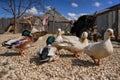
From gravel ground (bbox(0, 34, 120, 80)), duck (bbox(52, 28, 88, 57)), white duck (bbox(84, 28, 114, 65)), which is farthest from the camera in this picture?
duck (bbox(52, 28, 88, 57))

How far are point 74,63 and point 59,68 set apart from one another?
1.51 feet

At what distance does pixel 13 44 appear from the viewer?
6.01 metres

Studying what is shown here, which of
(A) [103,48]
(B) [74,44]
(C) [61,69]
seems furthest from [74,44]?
(A) [103,48]

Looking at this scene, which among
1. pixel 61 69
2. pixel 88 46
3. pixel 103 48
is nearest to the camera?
pixel 103 48

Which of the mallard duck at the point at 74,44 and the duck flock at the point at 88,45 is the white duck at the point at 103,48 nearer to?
the duck flock at the point at 88,45

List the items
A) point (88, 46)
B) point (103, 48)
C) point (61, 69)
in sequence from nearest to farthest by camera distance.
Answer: point (103, 48) → point (61, 69) → point (88, 46)

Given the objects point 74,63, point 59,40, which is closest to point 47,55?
point 74,63

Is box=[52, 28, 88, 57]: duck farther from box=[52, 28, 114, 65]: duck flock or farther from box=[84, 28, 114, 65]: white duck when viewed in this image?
box=[84, 28, 114, 65]: white duck

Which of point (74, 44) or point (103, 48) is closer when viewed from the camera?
point (103, 48)

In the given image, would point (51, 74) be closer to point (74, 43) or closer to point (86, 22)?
point (74, 43)

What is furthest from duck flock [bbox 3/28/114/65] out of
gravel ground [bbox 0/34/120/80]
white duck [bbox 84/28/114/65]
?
gravel ground [bbox 0/34/120/80]

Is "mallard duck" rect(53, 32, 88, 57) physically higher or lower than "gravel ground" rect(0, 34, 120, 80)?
higher

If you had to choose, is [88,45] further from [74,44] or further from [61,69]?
[61,69]

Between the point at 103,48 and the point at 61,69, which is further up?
the point at 103,48
